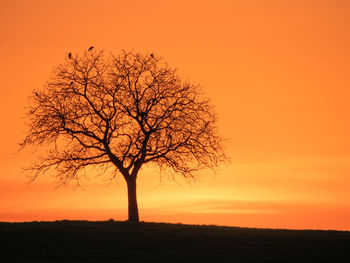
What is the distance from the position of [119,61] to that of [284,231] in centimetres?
1800

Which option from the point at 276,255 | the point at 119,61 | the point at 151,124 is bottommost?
the point at 276,255

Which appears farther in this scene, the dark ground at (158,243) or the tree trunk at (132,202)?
the tree trunk at (132,202)

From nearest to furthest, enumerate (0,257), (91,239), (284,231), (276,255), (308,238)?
1. (0,257)
2. (276,255)
3. (91,239)
4. (308,238)
5. (284,231)

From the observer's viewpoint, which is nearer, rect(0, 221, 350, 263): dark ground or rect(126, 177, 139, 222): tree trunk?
rect(0, 221, 350, 263): dark ground

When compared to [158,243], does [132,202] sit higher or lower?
higher

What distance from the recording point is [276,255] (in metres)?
31.4

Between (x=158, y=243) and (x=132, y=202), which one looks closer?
(x=158, y=243)

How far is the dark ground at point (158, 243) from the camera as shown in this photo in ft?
96.8

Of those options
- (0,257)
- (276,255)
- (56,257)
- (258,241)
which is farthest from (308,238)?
(0,257)

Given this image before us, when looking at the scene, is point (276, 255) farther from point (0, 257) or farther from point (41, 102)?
point (41, 102)

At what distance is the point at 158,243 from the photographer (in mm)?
33250

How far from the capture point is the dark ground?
29516 millimetres

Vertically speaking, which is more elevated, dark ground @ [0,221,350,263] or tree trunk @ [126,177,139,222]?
tree trunk @ [126,177,139,222]

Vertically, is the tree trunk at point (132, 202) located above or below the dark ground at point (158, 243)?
above
